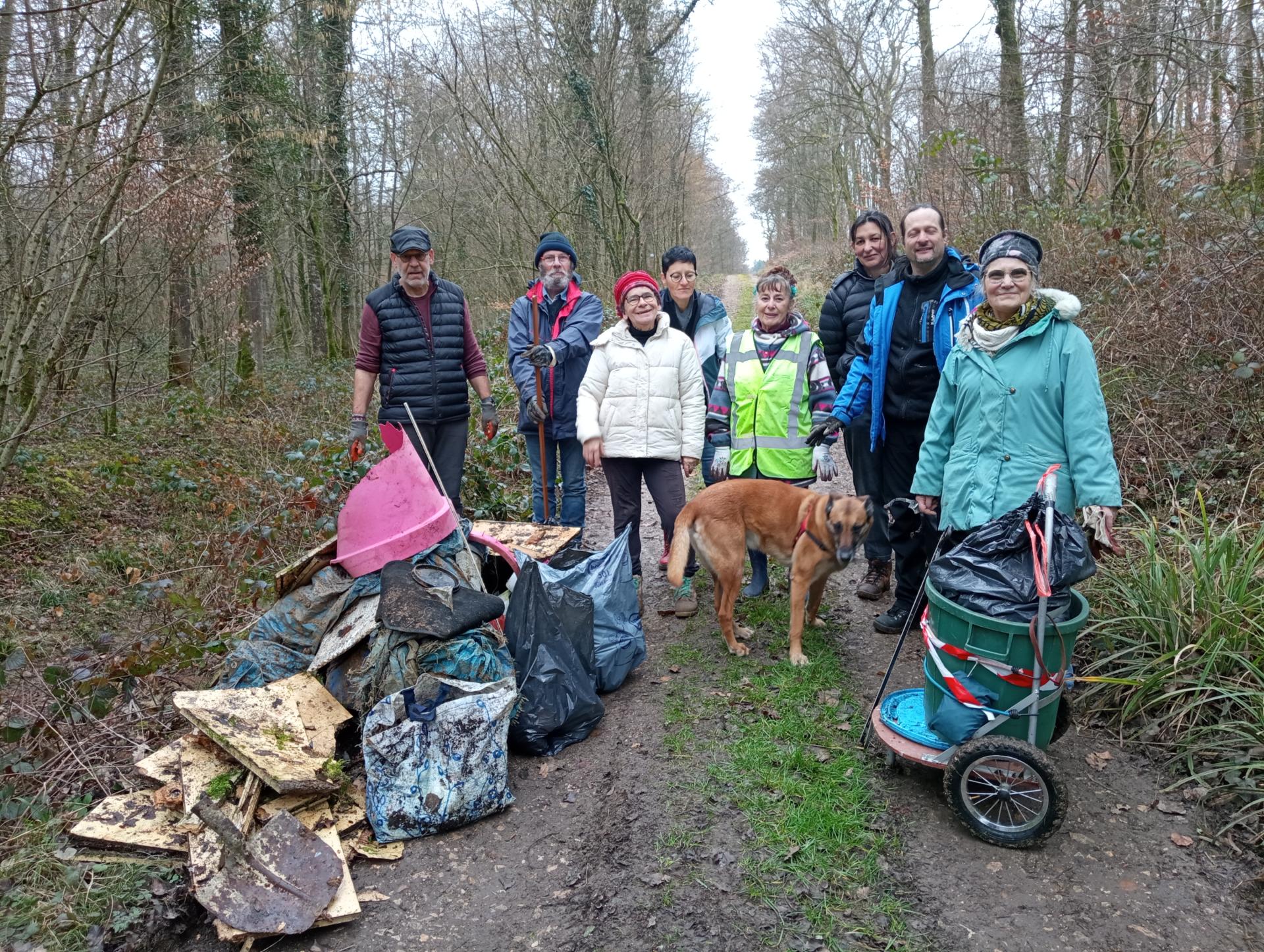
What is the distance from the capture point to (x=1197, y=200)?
243 inches

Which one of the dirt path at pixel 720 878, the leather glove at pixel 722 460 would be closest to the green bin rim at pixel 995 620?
the dirt path at pixel 720 878

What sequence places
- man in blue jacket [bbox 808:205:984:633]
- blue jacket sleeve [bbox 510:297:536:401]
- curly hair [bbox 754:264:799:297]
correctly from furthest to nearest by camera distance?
blue jacket sleeve [bbox 510:297:536:401], curly hair [bbox 754:264:799:297], man in blue jacket [bbox 808:205:984:633]

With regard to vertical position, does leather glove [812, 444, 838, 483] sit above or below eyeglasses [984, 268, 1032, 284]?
below

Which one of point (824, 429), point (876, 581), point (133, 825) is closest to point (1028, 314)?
point (824, 429)

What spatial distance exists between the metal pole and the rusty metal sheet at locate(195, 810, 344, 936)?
257cm

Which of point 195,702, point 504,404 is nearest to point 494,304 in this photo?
point 504,404

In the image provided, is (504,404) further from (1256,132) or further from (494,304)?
(1256,132)

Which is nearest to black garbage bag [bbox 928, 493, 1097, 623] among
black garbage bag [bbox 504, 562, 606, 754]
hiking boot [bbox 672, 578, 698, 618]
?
black garbage bag [bbox 504, 562, 606, 754]

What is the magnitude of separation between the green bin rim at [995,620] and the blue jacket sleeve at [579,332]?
10.1ft

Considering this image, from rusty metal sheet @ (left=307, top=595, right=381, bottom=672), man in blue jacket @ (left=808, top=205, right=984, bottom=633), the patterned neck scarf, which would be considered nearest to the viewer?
the patterned neck scarf

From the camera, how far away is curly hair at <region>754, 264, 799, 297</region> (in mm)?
4582

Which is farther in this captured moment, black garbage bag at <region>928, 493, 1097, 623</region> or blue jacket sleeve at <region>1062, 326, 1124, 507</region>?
blue jacket sleeve at <region>1062, 326, 1124, 507</region>

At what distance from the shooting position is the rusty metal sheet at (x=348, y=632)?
3.66 meters

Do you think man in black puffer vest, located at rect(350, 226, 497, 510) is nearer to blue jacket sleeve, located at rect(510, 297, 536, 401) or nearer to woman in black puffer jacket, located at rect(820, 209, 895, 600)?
blue jacket sleeve, located at rect(510, 297, 536, 401)
